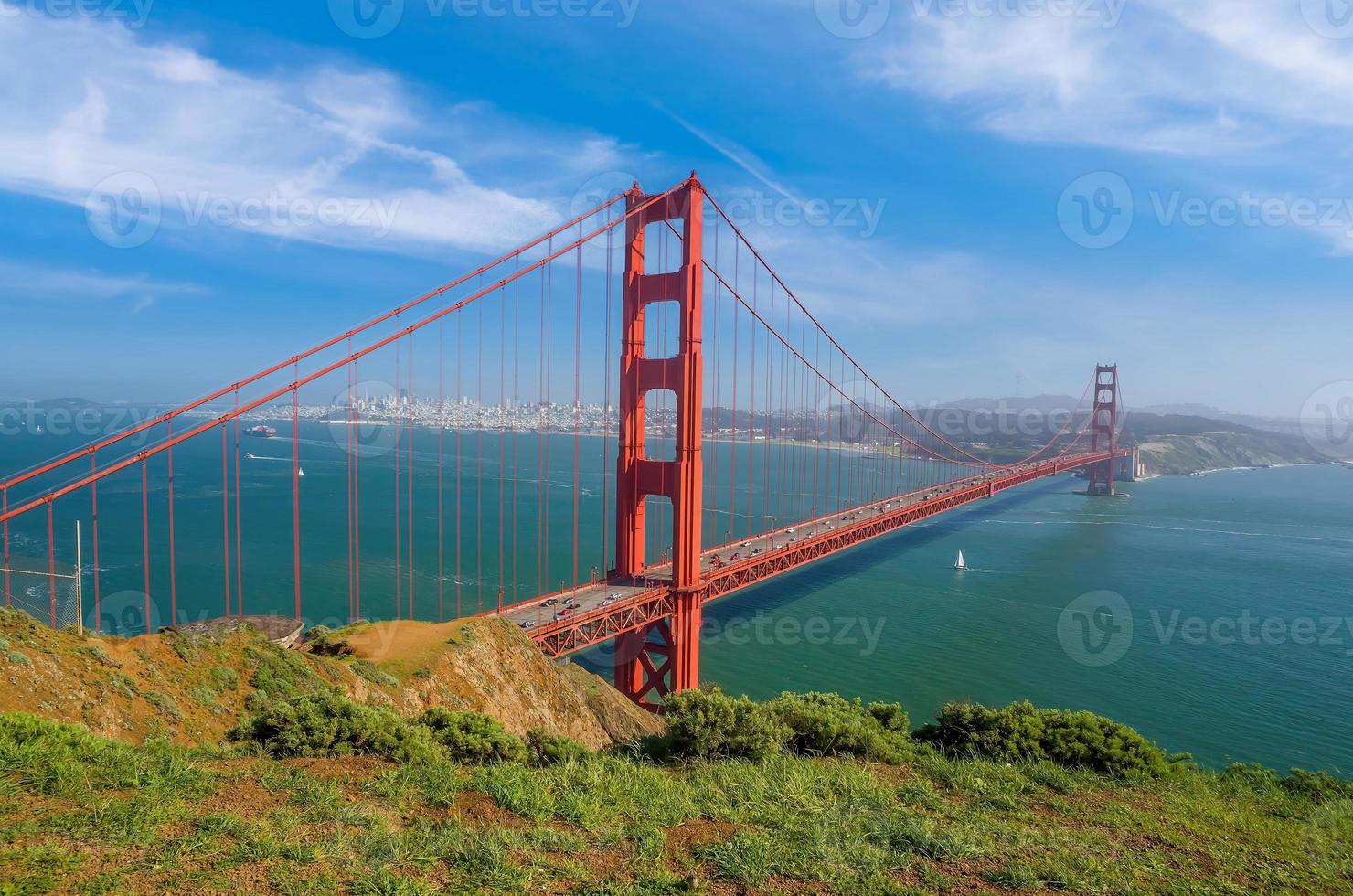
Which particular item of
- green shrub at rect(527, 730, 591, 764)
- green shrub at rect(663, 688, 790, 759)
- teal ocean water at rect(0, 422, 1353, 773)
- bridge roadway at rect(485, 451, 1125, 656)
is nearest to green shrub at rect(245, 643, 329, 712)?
teal ocean water at rect(0, 422, 1353, 773)

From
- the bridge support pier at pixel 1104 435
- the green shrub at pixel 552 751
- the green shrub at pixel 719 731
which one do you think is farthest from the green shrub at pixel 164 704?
the bridge support pier at pixel 1104 435

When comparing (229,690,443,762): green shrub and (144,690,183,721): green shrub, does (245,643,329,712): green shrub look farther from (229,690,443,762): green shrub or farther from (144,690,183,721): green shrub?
(229,690,443,762): green shrub

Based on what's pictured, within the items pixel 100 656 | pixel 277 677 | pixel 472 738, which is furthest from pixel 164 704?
pixel 472 738

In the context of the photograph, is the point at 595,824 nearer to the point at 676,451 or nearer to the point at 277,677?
the point at 277,677

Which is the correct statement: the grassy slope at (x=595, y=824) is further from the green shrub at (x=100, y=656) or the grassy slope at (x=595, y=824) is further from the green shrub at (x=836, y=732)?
the green shrub at (x=836, y=732)

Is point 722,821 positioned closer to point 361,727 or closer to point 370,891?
point 370,891

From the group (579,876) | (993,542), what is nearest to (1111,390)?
(993,542)
